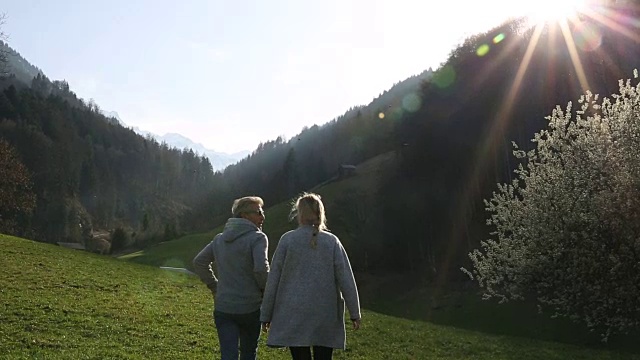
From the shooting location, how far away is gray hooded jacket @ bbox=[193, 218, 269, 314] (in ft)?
25.2

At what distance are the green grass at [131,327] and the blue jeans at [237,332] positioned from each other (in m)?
7.68

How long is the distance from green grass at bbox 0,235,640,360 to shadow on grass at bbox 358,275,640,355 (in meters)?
9.05

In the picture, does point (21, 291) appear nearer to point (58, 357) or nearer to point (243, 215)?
point (58, 357)

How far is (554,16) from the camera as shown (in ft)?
176

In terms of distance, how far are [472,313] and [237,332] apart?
129ft

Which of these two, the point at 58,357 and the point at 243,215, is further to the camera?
the point at 58,357

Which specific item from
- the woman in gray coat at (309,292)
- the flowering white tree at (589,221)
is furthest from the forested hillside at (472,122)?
the woman in gray coat at (309,292)

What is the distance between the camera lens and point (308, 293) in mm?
6984

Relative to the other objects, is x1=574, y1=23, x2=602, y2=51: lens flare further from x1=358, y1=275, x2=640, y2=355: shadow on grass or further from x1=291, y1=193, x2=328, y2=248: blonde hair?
x1=291, y1=193, x2=328, y2=248: blonde hair

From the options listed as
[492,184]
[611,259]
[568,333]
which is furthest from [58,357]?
[492,184]

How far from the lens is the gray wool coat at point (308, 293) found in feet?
22.6

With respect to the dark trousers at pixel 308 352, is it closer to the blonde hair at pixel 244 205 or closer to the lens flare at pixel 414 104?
the blonde hair at pixel 244 205

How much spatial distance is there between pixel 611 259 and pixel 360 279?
50.8m

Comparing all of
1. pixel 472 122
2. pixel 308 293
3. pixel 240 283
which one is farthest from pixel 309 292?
pixel 472 122
